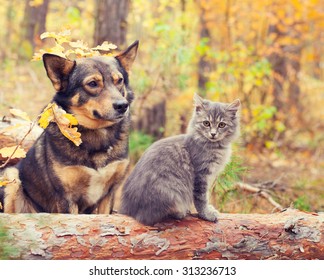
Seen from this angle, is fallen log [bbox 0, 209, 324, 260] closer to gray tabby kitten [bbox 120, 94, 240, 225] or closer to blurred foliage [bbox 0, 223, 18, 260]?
blurred foliage [bbox 0, 223, 18, 260]

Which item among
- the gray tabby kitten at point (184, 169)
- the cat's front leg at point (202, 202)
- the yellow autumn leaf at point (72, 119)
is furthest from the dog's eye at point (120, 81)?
the cat's front leg at point (202, 202)

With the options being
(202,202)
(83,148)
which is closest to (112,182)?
(83,148)

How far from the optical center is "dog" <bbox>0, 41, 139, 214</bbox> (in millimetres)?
4586

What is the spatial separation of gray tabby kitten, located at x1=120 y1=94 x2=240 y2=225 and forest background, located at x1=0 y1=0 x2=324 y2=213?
2335mm

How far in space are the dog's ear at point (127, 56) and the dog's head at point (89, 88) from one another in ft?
0.53

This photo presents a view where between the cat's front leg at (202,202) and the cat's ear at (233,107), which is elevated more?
the cat's ear at (233,107)

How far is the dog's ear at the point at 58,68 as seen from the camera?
4.52m

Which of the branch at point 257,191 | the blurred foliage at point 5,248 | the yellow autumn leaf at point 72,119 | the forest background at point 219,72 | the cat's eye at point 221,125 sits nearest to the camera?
the blurred foliage at point 5,248

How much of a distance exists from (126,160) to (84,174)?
0.43 m

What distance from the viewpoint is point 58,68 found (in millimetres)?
4590

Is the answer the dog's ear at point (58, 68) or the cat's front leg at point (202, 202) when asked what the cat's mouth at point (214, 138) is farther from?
the dog's ear at point (58, 68)

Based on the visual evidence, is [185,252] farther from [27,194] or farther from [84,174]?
[27,194]

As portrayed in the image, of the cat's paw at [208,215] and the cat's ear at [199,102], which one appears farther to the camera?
the cat's ear at [199,102]

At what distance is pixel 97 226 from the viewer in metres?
4.26
